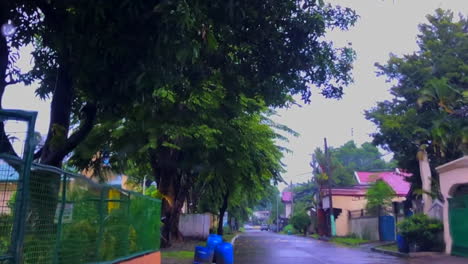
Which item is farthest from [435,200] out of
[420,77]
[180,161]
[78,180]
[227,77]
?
[78,180]

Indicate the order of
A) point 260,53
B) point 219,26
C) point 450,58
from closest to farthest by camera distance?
point 219,26 → point 260,53 → point 450,58

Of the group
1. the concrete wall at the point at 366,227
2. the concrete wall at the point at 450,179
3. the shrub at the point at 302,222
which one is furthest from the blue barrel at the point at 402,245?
the shrub at the point at 302,222

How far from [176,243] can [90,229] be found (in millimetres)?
18057

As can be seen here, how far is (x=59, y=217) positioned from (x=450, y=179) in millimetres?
17635

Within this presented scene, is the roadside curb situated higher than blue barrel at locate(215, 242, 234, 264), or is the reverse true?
blue barrel at locate(215, 242, 234, 264)

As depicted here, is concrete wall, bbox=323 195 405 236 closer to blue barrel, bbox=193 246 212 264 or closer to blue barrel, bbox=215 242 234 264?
blue barrel, bbox=215 242 234 264

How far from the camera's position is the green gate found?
60.4 ft

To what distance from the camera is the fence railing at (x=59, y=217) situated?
5070 millimetres

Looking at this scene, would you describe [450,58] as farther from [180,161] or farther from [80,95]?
[80,95]

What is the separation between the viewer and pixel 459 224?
18.9m

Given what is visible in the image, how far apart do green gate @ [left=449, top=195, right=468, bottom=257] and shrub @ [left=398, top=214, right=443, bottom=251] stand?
106cm

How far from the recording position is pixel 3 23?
6.88 m

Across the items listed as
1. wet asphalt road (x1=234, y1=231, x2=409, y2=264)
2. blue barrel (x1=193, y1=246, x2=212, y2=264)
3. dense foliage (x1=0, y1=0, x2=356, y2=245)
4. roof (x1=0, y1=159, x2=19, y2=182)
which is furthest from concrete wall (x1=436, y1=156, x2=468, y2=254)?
roof (x1=0, y1=159, x2=19, y2=182)

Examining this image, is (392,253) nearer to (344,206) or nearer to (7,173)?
(7,173)
